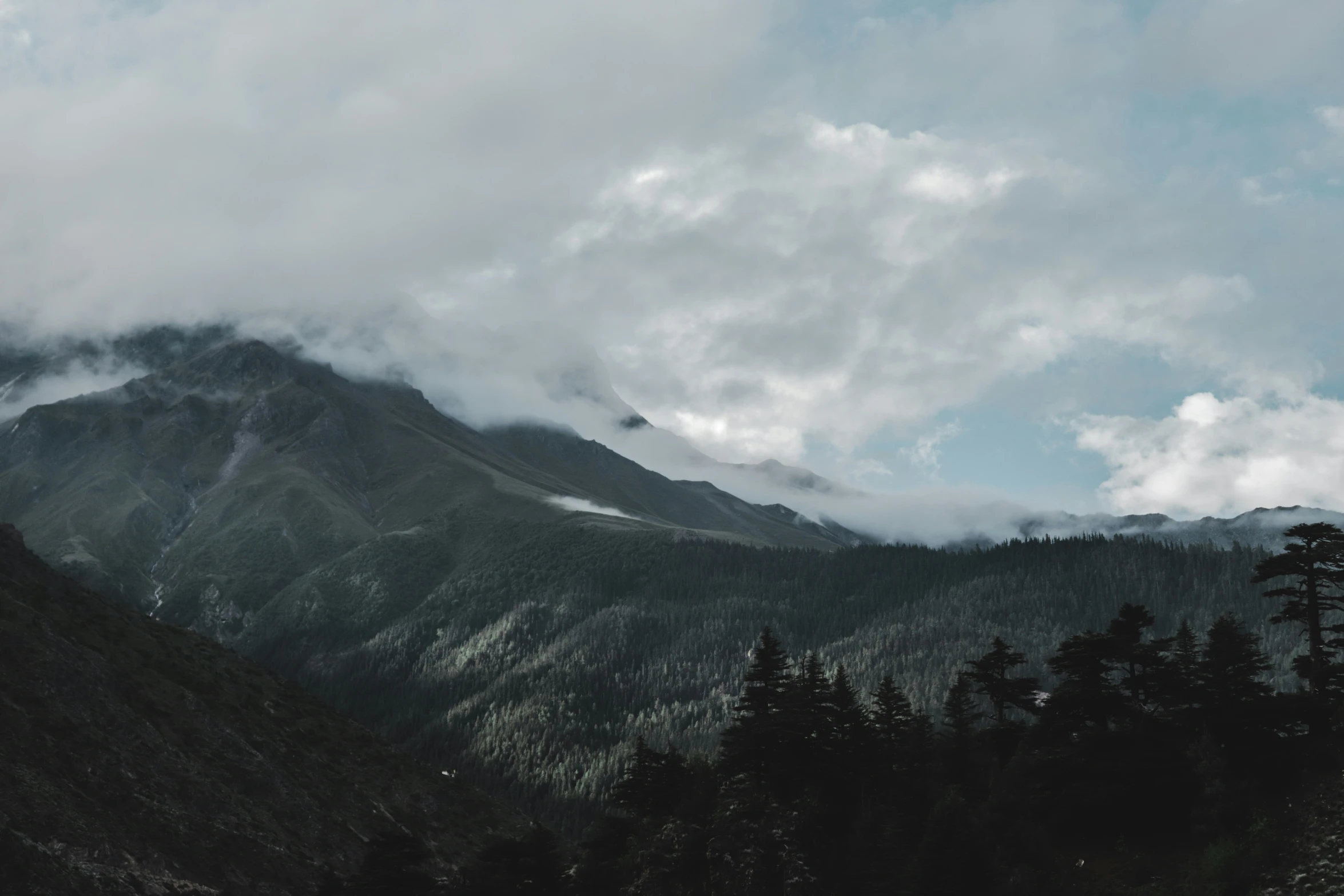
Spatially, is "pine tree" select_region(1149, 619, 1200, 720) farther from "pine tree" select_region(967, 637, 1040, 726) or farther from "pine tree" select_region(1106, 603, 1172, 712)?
"pine tree" select_region(967, 637, 1040, 726)

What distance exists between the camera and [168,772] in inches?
4914

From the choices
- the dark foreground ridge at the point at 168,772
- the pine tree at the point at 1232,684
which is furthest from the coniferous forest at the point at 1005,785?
Answer: the dark foreground ridge at the point at 168,772

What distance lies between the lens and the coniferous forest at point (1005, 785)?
5703 centimetres

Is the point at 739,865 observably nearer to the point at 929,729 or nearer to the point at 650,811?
the point at 650,811

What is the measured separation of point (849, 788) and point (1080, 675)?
61.4 ft

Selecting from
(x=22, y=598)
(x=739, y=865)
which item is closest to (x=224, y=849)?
(x=22, y=598)

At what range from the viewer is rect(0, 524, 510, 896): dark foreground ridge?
102562 millimetres

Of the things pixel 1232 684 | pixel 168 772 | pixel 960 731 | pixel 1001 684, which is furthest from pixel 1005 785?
pixel 168 772

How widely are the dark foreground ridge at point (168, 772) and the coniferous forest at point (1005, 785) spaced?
22221 millimetres

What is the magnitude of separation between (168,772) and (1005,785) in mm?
103176

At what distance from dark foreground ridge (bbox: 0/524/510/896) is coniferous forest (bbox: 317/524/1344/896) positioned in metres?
22.2

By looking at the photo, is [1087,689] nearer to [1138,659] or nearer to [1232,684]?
[1138,659]

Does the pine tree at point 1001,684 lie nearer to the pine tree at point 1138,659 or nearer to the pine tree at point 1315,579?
the pine tree at point 1138,659

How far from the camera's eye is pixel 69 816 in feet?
338
